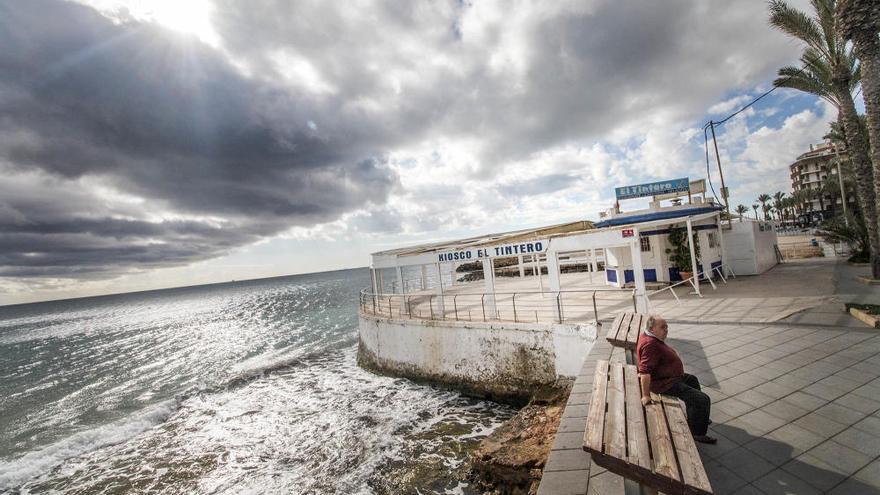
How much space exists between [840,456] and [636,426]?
2212 millimetres

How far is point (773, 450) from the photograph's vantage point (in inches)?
140

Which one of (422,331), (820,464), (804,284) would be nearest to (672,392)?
(820,464)

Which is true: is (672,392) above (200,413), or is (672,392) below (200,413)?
above

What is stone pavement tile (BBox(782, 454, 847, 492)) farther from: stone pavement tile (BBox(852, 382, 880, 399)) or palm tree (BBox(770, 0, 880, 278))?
palm tree (BBox(770, 0, 880, 278))

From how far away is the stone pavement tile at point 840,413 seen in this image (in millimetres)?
3938

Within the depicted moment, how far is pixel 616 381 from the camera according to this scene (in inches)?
→ 161

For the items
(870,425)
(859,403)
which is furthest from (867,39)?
(870,425)

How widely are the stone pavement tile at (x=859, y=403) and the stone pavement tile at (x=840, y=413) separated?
0.30 feet

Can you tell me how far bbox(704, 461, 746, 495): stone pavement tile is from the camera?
10.2 feet

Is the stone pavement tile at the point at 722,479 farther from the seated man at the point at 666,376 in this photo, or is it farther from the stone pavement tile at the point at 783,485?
the seated man at the point at 666,376

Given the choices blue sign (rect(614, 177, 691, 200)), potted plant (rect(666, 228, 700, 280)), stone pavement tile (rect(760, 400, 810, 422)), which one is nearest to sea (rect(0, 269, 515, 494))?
stone pavement tile (rect(760, 400, 810, 422))

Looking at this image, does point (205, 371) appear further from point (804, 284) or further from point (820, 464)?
point (804, 284)

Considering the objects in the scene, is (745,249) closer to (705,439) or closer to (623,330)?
(623,330)

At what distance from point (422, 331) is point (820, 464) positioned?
34.9 feet
